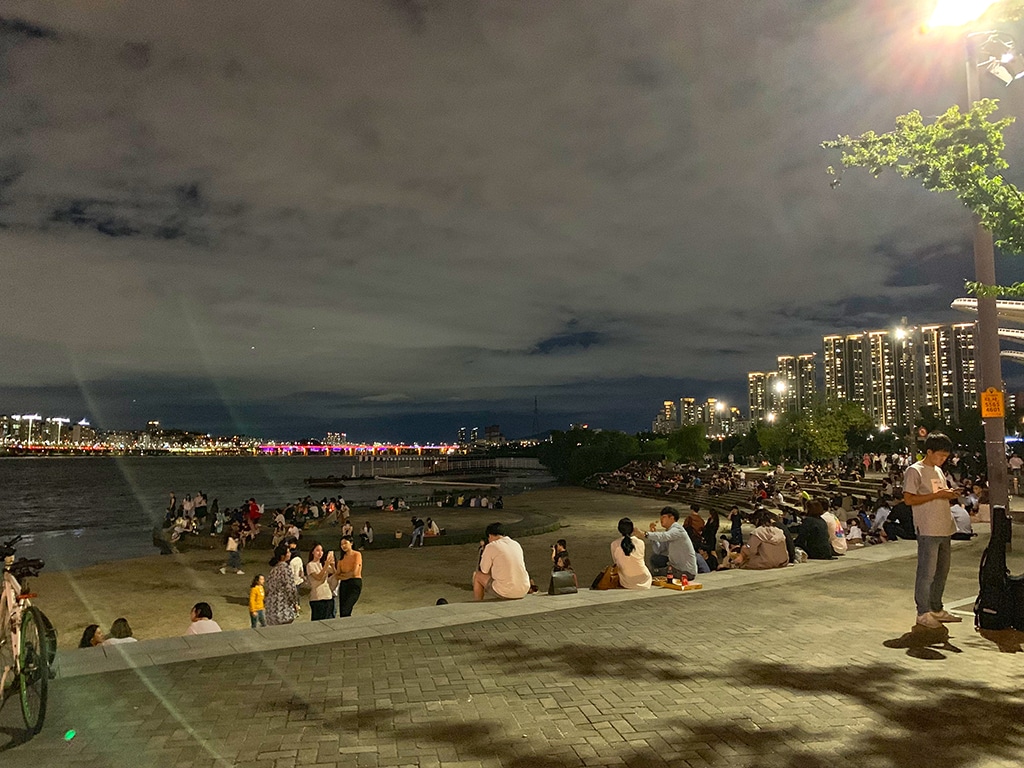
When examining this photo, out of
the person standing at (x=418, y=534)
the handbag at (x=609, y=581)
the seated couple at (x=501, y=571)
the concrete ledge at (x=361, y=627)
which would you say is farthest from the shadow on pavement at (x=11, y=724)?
the person standing at (x=418, y=534)

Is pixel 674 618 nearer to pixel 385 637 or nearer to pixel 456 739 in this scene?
pixel 385 637

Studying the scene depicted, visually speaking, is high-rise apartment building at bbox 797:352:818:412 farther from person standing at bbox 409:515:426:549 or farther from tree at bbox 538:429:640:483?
person standing at bbox 409:515:426:549

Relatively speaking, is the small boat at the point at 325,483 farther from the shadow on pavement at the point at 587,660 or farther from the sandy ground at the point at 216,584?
the shadow on pavement at the point at 587,660

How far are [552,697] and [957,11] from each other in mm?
7671

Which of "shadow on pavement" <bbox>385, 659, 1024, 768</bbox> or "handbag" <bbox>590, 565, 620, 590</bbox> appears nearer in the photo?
"shadow on pavement" <bbox>385, 659, 1024, 768</bbox>

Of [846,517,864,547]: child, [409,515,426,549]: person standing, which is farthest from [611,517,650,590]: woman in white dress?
[409,515,426,549]: person standing

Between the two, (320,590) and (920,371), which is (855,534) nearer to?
(320,590)

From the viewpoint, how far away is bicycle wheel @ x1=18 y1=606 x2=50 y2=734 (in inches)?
191

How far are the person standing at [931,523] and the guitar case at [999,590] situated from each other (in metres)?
0.36

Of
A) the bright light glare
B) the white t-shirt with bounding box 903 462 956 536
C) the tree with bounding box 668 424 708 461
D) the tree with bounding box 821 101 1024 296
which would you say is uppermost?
the bright light glare

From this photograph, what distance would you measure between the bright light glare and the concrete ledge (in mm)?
7474

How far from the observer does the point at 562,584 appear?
9.72 m

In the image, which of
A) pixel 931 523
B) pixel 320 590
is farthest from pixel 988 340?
pixel 320 590

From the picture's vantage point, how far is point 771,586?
9.99 m
